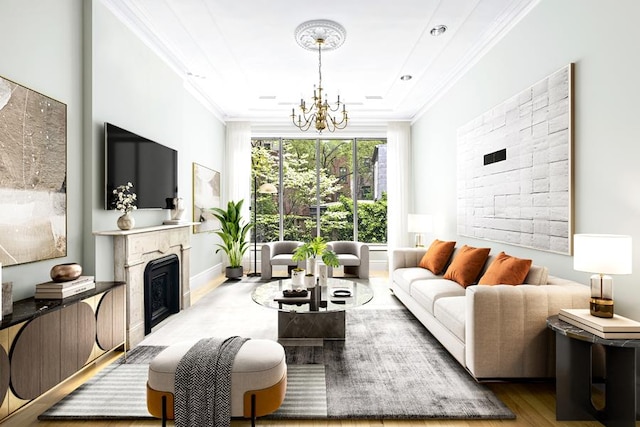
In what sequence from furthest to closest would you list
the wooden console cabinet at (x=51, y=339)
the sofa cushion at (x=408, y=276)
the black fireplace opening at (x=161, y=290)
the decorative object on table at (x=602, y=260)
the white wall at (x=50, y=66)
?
1. the sofa cushion at (x=408, y=276)
2. the black fireplace opening at (x=161, y=290)
3. the white wall at (x=50, y=66)
4. the decorative object on table at (x=602, y=260)
5. the wooden console cabinet at (x=51, y=339)

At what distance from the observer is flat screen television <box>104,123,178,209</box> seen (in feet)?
10.3

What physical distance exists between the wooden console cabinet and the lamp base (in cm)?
313

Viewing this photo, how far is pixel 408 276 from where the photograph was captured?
428 cm

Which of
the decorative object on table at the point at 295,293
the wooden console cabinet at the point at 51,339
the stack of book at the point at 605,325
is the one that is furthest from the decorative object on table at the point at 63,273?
the stack of book at the point at 605,325

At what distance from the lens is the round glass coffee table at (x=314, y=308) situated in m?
3.11

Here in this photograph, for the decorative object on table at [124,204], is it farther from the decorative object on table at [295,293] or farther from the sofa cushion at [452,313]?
the sofa cushion at [452,313]

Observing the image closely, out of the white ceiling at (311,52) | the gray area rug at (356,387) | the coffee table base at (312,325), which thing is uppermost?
the white ceiling at (311,52)

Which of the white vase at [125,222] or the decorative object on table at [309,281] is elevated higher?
the white vase at [125,222]

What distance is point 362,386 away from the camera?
8.21 ft

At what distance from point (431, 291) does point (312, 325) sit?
1.14 m

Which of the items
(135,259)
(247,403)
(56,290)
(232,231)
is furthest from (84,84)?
(232,231)

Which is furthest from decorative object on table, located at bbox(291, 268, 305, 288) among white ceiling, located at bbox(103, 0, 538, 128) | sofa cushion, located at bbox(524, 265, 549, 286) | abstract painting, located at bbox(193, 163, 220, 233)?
white ceiling, located at bbox(103, 0, 538, 128)

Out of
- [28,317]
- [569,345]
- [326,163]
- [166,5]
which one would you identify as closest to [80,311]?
[28,317]

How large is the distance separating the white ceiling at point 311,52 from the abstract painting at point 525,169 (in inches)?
32.5
